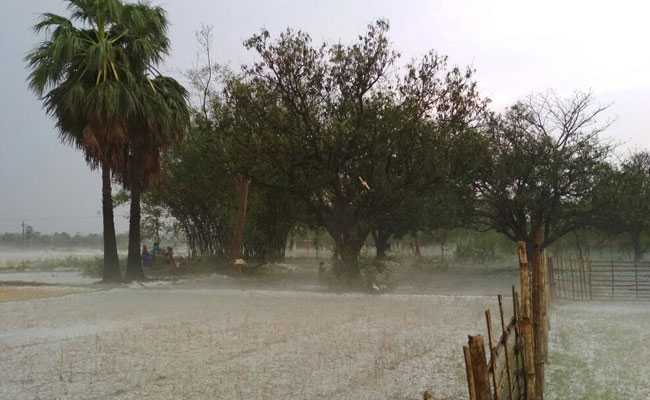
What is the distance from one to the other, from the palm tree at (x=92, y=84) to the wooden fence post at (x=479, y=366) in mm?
17063

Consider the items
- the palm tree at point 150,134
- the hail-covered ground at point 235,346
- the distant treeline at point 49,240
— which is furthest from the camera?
the distant treeline at point 49,240

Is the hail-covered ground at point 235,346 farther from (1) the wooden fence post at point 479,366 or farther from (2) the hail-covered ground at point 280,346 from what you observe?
(1) the wooden fence post at point 479,366

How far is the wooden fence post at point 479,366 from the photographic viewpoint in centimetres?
377

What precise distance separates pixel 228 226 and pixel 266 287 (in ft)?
27.2

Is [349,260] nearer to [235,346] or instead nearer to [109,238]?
[109,238]

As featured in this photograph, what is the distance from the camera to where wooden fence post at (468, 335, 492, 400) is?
3.77 metres

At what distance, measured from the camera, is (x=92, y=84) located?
2002 centimetres

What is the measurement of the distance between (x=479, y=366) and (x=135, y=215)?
18.9 metres

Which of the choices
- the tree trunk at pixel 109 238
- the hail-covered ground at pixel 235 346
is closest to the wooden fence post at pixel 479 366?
the hail-covered ground at pixel 235 346

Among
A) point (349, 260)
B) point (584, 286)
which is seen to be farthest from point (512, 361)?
point (349, 260)

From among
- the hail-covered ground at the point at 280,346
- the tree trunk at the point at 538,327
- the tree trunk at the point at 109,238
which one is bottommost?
the hail-covered ground at the point at 280,346

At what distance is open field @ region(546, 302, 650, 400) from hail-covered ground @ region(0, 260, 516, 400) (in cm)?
121

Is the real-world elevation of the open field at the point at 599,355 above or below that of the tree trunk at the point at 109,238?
below

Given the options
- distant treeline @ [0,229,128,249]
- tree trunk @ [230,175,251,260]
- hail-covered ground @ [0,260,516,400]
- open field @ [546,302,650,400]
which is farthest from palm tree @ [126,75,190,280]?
distant treeline @ [0,229,128,249]
